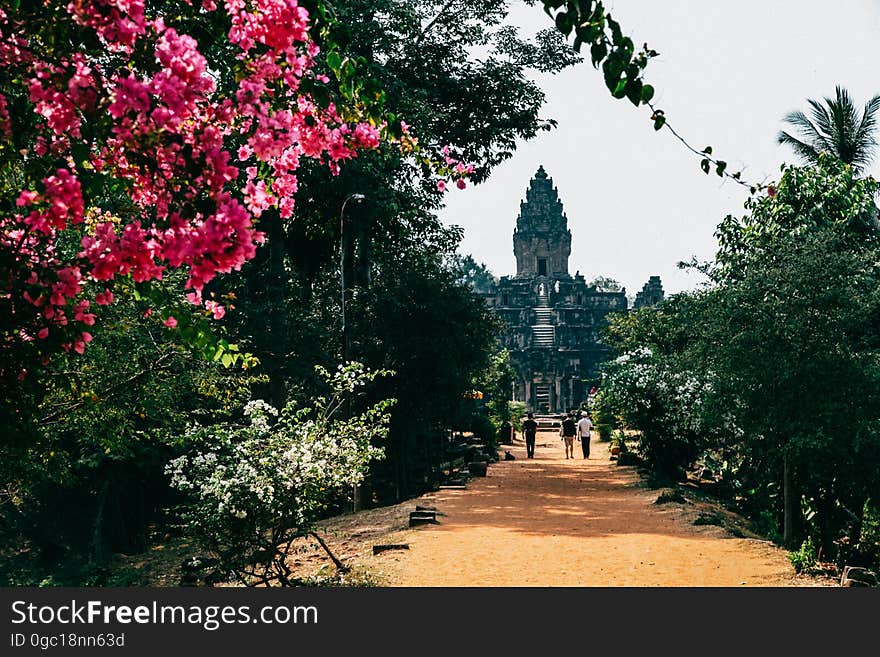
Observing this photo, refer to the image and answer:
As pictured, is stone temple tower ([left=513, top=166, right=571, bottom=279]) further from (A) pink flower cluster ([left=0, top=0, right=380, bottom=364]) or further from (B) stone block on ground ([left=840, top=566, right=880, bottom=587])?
(A) pink flower cluster ([left=0, top=0, right=380, bottom=364])

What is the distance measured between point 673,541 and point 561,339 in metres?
47.6

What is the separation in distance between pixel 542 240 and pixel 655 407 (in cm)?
4403

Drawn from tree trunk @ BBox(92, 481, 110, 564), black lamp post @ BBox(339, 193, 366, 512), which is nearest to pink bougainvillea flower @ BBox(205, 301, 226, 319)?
black lamp post @ BBox(339, 193, 366, 512)

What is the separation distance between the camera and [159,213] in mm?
2781

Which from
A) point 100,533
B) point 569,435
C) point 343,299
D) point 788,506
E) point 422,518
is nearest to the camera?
point 788,506

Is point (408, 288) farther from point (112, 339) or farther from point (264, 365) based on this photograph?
point (112, 339)

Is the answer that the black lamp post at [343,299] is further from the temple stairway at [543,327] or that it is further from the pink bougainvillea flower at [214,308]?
the temple stairway at [543,327]

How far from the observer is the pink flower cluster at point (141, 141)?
2.65 m

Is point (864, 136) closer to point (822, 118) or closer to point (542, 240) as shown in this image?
point (822, 118)

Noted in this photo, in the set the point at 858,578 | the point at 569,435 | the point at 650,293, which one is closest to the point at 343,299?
the point at 858,578

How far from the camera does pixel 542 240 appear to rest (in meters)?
64.7

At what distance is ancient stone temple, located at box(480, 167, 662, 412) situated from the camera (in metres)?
58.6

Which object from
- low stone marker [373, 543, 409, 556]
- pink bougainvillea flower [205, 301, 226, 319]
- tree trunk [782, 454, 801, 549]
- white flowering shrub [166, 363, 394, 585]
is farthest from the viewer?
tree trunk [782, 454, 801, 549]

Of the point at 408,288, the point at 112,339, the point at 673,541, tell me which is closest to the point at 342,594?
the point at 112,339
